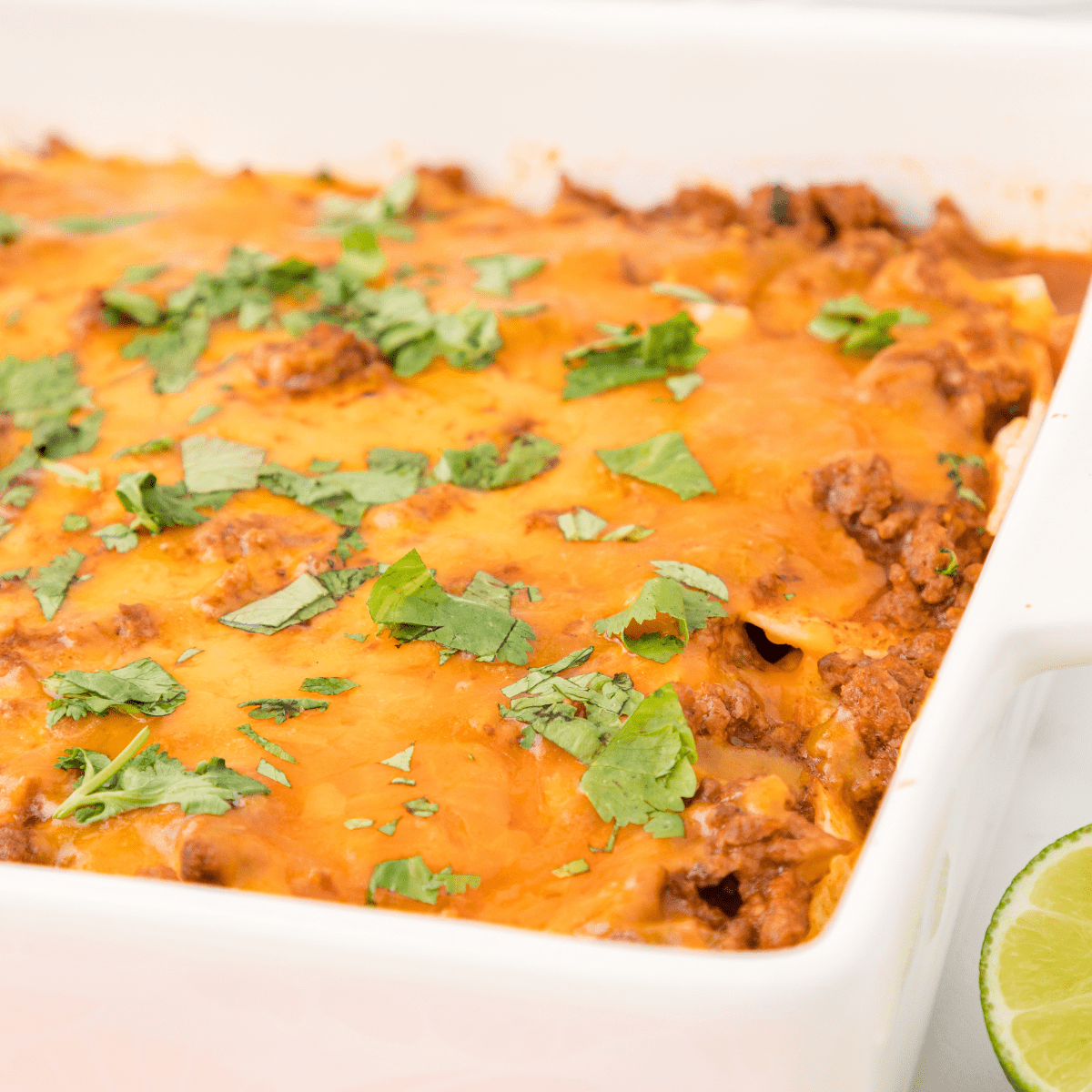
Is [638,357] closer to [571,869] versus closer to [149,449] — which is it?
[149,449]

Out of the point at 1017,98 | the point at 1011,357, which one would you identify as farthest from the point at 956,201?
the point at 1011,357

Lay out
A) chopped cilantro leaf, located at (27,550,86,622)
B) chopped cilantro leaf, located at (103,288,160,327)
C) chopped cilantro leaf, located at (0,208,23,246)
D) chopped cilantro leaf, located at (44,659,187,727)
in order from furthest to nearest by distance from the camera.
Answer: chopped cilantro leaf, located at (0,208,23,246) < chopped cilantro leaf, located at (103,288,160,327) < chopped cilantro leaf, located at (27,550,86,622) < chopped cilantro leaf, located at (44,659,187,727)

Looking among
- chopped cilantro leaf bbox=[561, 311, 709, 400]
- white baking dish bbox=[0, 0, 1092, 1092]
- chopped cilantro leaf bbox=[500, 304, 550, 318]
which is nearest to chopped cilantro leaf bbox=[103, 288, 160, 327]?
chopped cilantro leaf bbox=[500, 304, 550, 318]

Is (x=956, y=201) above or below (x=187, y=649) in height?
above

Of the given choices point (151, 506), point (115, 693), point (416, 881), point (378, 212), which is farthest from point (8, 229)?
point (416, 881)

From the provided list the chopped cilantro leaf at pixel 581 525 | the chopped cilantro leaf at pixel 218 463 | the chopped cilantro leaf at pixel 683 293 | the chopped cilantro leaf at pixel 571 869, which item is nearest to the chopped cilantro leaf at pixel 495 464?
the chopped cilantro leaf at pixel 581 525

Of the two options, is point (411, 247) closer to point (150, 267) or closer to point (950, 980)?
point (150, 267)

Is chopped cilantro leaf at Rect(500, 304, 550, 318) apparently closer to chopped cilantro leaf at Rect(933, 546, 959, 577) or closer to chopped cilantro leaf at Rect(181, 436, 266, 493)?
chopped cilantro leaf at Rect(181, 436, 266, 493)
